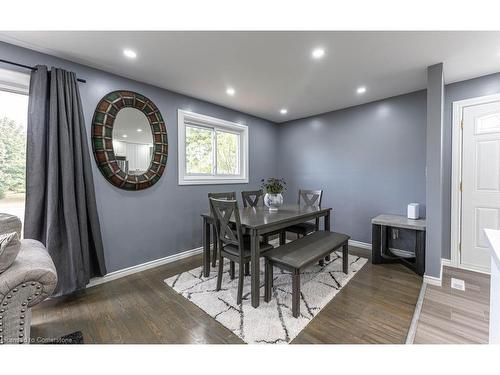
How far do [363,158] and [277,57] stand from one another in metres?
2.33

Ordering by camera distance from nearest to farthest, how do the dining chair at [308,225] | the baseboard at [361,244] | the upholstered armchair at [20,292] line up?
the upholstered armchair at [20,292] → the dining chair at [308,225] → the baseboard at [361,244]

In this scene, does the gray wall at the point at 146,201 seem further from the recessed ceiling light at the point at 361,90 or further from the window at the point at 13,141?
the recessed ceiling light at the point at 361,90

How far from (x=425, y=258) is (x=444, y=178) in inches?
45.5

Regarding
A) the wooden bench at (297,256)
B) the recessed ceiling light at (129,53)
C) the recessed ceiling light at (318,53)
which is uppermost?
the recessed ceiling light at (129,53)

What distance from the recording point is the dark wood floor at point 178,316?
1597 millimetres

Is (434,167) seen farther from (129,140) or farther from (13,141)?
(13,141)

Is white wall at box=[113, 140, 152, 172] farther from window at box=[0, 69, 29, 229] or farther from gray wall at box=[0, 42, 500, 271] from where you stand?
window at box=[0, 69, 29, 229]

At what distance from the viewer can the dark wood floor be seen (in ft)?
5.24

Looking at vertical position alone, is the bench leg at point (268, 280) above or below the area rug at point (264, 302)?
above

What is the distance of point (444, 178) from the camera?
286 centimetres

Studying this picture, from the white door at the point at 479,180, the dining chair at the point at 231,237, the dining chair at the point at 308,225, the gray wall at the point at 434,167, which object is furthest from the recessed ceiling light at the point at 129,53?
the white door at the point at 479,180

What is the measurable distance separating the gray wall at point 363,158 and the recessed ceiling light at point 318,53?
73.4 inches
